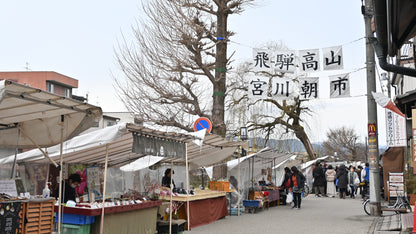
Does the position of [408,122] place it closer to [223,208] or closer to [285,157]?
[223,208]

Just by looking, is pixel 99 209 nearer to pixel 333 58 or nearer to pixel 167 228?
pixel 167 228

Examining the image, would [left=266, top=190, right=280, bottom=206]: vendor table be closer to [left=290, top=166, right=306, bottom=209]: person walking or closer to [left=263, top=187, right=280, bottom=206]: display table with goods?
[left=263, top=187, right=280, bottom=206]: display table with goods

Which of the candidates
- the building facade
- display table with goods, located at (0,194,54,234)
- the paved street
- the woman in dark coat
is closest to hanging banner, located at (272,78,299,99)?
the paved street

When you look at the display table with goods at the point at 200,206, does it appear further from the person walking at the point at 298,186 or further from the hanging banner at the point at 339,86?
the hanging banner at the point at 339,86

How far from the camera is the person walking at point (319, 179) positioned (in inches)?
1010

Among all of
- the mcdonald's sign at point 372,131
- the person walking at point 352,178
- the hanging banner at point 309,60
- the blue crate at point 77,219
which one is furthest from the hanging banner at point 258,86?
the person walking at point 352,178

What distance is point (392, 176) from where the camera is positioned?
16.2 m

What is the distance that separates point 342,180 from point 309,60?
1274 cm

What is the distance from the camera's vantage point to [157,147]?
10.2 meters

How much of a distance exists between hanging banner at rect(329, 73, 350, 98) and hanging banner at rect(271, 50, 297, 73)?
1478mm

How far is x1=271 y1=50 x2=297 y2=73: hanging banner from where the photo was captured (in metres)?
15.1

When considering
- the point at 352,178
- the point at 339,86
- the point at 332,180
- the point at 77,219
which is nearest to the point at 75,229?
the point at 77,219

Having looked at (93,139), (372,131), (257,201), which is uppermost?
(372,131)

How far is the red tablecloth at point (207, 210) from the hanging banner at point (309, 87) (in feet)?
15.9
